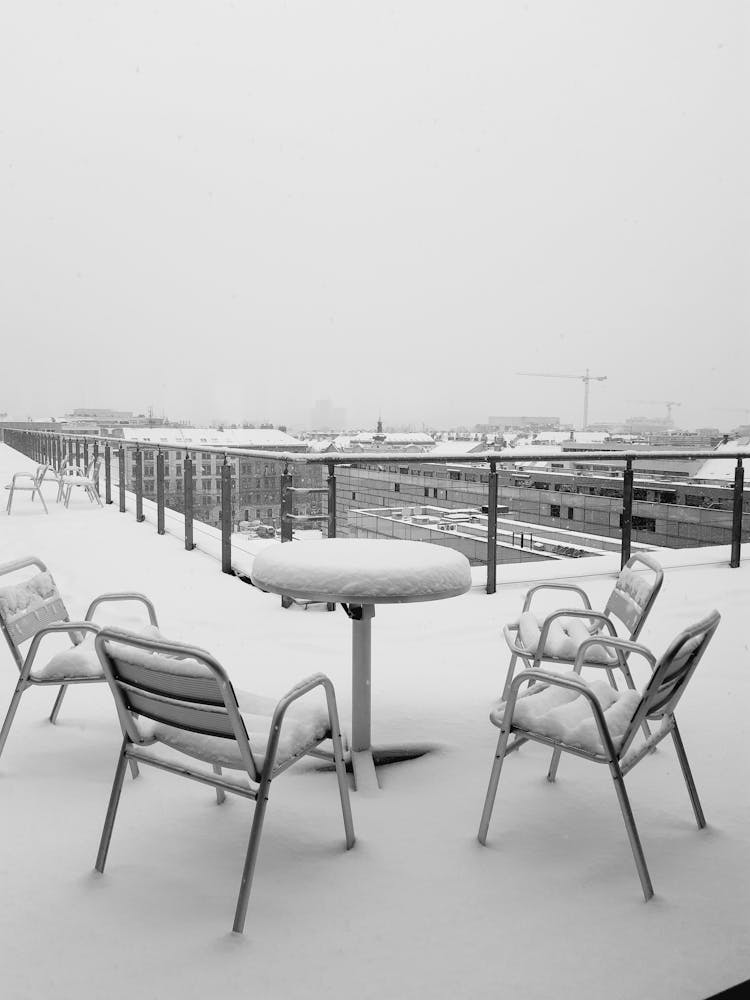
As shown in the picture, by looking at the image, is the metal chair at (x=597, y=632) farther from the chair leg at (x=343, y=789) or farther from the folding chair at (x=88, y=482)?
the folding chair at (x=88, y=482)

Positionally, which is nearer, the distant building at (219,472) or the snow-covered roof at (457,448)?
the distant building at (219,472)

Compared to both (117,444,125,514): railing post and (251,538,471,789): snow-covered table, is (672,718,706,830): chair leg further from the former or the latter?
(117,444,125,514): railing post

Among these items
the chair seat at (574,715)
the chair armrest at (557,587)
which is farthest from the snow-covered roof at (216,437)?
the chair seat at (574,715)

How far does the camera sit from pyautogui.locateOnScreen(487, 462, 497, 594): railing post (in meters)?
5.60

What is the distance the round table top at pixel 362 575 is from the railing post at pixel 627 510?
3766 millimetres

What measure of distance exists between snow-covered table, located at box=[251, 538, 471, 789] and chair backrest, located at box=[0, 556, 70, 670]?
85 cm

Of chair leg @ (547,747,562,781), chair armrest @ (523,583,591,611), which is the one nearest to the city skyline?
chair armrest @ (523,583,591,611)

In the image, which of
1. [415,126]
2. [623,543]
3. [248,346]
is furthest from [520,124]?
[248,346]

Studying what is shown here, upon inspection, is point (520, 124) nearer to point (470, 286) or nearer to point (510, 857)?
point (510, 857)

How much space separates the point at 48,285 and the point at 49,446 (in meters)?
21.6

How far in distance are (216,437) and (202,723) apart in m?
5.62

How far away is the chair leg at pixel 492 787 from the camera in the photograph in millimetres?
2238

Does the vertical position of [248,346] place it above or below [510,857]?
above

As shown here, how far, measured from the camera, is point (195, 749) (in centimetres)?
203
